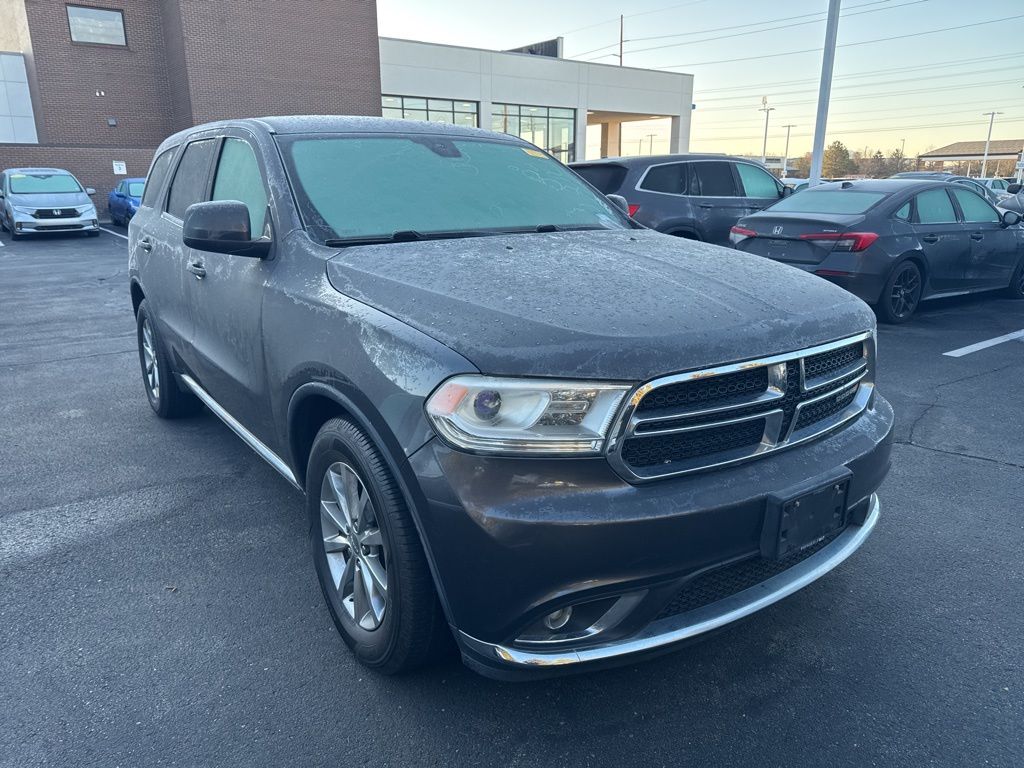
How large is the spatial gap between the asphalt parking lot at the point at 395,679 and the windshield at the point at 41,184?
1826 centimetres

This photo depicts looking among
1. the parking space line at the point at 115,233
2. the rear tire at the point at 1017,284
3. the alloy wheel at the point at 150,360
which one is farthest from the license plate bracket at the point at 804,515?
the parking space line at the point at 115,233

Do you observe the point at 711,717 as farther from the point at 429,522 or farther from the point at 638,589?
the point at 429,522

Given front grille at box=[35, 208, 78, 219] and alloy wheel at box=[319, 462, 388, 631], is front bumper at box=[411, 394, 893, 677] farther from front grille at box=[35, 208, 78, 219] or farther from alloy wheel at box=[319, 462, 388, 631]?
front grille at box=[35, 208, 78, 219]

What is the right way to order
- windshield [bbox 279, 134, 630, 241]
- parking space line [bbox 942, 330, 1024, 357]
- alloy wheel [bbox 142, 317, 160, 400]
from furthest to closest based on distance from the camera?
parking space line [bbox 942, 330, 1024, 357] → alloy wheel [bbox 142, 317, 160, 400] → windshield [bbox 279, 134, 630, 241]

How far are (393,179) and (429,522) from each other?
181 cm

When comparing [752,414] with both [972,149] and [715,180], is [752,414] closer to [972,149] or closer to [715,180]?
[715,180]

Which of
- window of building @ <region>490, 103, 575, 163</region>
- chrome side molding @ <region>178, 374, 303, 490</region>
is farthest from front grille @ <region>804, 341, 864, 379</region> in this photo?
window of building @ <region>490, 103, 575, 163</region>

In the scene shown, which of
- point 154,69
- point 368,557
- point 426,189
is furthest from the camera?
point 154,69

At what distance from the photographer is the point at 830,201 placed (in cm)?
837

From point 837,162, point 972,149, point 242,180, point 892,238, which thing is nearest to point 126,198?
point 892,238

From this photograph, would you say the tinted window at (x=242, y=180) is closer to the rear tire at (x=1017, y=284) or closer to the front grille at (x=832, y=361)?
the front grille at (x=832, y=361)

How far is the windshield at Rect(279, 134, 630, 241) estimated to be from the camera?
3045 mm

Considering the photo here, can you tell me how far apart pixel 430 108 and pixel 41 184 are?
19.3 m

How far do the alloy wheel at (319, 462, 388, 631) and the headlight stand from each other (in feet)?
1.75
